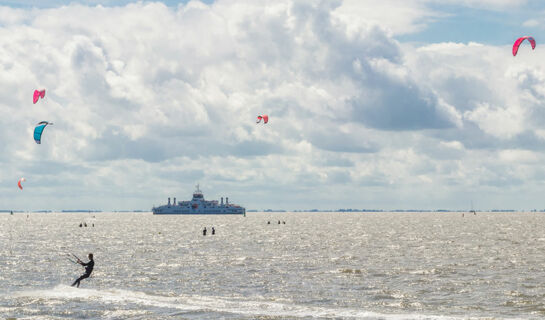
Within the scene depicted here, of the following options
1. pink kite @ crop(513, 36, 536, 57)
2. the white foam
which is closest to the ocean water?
the white foam

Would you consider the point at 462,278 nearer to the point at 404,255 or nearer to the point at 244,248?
the point at 404,255

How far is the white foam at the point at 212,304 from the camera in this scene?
102 ft

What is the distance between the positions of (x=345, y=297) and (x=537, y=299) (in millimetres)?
10550

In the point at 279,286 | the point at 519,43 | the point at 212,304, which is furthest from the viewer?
the point at 519,43

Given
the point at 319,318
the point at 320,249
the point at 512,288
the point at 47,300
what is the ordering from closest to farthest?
the point at 319,318 < the point at 47,300 < the point at 512,288 < the point at 320,249

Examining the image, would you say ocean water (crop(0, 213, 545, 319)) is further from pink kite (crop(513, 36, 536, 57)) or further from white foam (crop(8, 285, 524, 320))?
pink kite (crop(513, 36, 536, 57))

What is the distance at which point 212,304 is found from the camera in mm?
34219

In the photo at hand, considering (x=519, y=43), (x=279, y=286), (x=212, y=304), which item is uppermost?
(x=519, y=43)

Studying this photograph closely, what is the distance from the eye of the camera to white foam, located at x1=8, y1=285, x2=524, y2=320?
3102 centimetres

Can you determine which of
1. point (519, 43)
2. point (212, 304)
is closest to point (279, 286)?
point (212, 304)

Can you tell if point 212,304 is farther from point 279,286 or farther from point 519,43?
point 519,43

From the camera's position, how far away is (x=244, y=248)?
76.4 m

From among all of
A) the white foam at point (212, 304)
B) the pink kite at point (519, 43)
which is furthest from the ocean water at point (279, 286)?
the pink kite at point (519, 43)

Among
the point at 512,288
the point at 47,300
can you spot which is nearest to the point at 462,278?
the point at 512,288
